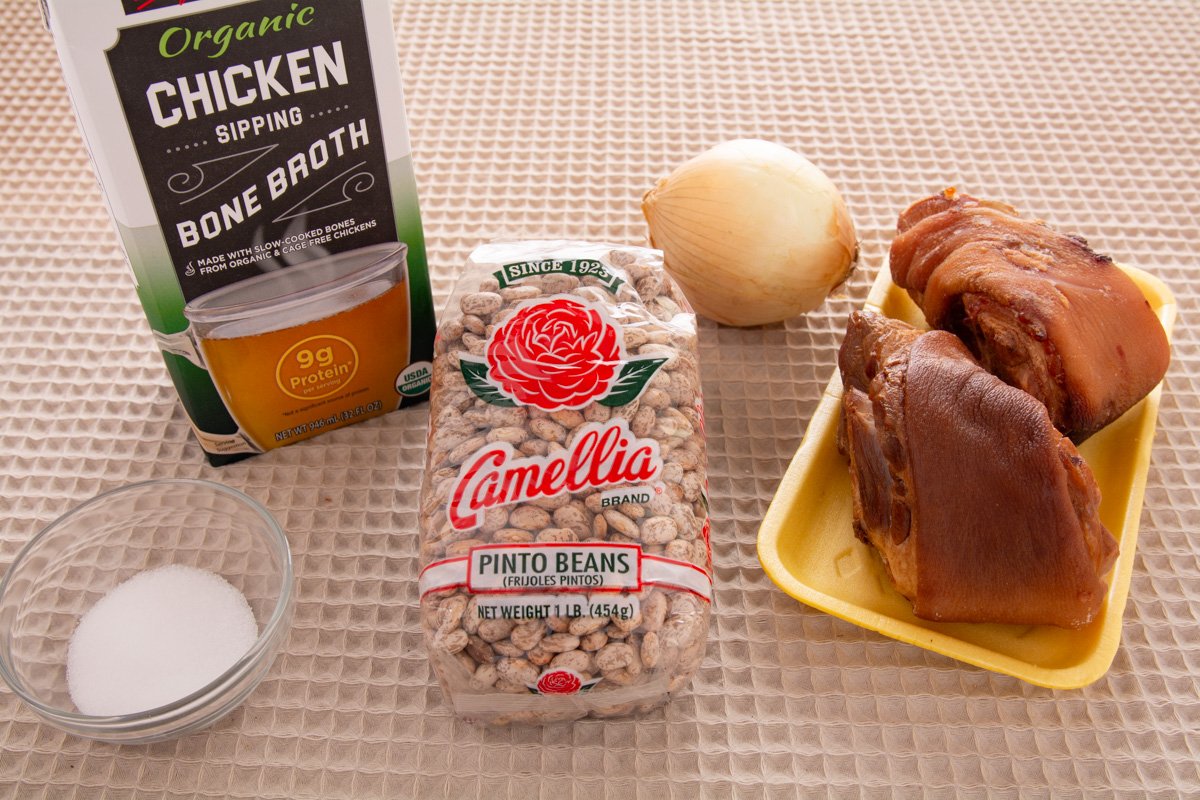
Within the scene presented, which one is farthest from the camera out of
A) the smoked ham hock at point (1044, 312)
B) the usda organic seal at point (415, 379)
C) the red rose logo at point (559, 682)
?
the usda organic seal at point (415, 379)

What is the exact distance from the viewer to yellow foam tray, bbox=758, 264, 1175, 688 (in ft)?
2.33

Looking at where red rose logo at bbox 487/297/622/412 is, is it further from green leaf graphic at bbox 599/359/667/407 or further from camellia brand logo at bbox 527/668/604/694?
camellia brand logo at bbox 527/668/604/694

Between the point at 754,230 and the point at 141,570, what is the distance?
0.60 m

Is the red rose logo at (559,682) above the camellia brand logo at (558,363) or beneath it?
beneath

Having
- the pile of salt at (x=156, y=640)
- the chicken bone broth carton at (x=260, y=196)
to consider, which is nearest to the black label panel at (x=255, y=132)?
the chicken bone broth carton at (x=260, y=196)

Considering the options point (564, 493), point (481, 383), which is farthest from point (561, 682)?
point (481, 383)

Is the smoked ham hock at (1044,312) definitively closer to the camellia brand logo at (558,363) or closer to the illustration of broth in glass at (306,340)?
the camellia brand logo at (558,363)

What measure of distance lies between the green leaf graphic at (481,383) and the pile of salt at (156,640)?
0.24 m

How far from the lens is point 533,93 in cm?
126

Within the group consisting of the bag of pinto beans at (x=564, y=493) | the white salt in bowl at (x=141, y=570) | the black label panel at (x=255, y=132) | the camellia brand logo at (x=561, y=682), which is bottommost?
the white salt in bowl at (x=141, y=570)

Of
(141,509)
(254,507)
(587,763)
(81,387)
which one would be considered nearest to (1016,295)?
(587,763)

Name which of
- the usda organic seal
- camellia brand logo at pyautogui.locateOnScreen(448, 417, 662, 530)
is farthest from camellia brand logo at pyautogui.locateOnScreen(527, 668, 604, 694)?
the usda organic seal

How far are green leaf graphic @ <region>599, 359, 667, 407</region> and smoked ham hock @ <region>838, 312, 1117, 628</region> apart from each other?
0.18m

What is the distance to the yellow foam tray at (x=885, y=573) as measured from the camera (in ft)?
2.33
